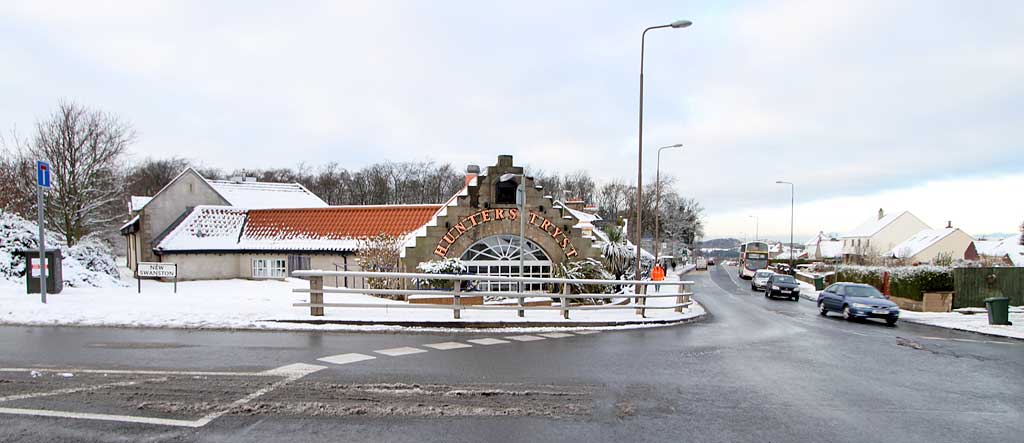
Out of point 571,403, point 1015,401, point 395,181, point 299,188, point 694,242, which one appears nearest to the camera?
point 571,403

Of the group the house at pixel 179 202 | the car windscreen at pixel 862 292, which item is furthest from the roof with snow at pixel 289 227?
the car windscreen at pixel 862 292

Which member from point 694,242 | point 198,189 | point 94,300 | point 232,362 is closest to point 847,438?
point 232,362

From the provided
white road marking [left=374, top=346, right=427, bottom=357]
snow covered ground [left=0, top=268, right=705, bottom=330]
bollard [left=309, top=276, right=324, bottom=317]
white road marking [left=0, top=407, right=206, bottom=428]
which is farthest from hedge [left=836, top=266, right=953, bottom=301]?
white road marking [left=0, top=407, right=206, bottom=428]

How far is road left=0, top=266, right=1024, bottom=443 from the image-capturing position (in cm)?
566

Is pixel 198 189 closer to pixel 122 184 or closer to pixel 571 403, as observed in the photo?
pixel 122 184

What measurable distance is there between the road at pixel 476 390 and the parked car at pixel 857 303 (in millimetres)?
8671

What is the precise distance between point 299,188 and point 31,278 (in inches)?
1246

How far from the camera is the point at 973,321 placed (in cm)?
2025

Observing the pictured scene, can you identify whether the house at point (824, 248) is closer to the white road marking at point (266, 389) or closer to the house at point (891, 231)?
the house at point (891, 231)

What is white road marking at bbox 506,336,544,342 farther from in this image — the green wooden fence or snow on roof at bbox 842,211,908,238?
snow on roof at bbox 842,211,908,238

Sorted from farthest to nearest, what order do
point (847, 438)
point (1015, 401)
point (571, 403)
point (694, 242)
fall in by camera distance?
point (694, 242) → point (1015, 401) → point (571, 403) → point (847, 438)

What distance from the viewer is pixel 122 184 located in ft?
110

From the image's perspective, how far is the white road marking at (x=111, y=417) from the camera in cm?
555

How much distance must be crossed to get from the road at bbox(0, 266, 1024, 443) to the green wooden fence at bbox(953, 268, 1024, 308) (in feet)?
54.1
